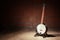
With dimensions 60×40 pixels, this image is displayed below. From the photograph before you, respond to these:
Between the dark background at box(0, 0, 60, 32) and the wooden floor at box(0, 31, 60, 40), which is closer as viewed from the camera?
the wooden floor at box(0, 31, 60, 40)

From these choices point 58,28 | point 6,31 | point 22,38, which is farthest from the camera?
point 58,28

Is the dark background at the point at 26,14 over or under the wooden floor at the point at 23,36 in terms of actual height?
over

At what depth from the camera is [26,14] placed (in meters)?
4.00

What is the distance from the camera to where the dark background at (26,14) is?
394 cm

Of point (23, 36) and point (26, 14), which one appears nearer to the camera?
point (23, 36)

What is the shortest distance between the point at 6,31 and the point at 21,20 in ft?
1.90

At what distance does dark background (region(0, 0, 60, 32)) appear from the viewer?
394cm

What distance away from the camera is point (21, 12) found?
4000mm

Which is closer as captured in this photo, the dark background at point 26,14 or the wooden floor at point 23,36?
the wooden floor at point 23,36

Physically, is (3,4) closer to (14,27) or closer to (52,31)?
(14,27)

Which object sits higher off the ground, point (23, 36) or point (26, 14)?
point (26, 14)

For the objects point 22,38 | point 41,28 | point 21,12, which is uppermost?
point 21,12

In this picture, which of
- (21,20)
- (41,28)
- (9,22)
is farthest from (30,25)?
(41,28)

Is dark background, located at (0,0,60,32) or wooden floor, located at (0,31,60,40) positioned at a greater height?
dark background, located at (0,0,60,32)
